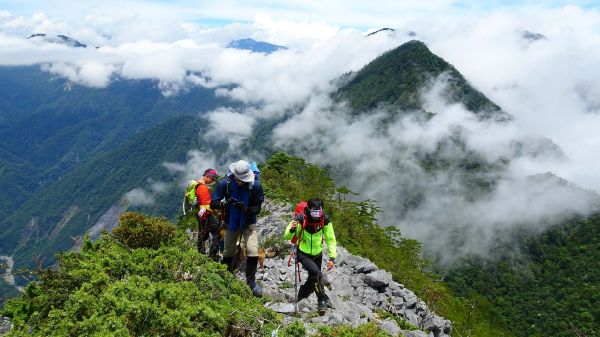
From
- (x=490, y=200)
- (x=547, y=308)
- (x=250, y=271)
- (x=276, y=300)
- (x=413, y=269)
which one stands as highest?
(x=250, y=271)

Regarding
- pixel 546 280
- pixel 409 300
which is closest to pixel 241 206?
pixel 409 300

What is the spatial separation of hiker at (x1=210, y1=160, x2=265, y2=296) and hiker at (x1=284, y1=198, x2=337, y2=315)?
3.31 ft

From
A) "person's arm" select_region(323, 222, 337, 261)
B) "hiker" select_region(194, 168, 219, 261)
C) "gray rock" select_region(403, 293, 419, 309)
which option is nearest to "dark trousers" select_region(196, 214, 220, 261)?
"hiker" select_region(194, 168, 219, 261)

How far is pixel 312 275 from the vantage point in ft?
35.1

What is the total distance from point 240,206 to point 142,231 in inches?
120

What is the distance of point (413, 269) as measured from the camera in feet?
125

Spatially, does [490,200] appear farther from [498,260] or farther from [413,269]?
[413,269]

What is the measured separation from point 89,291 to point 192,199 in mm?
6754

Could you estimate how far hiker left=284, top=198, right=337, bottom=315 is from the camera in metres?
10.6

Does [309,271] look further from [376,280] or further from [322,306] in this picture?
[376,280]

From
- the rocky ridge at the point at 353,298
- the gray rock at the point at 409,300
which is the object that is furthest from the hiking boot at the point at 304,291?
the gray rock at the point at 409,300

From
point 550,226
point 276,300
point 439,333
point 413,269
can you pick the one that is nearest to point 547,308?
point 550,226

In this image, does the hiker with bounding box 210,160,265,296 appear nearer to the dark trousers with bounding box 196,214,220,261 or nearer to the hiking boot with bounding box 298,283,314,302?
the hiking boot with bounding box 298,283,314,302

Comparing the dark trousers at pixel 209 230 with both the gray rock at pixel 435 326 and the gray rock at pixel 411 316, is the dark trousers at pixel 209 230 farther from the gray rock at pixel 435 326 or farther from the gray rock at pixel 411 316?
the gray rock at pixel 435 326
